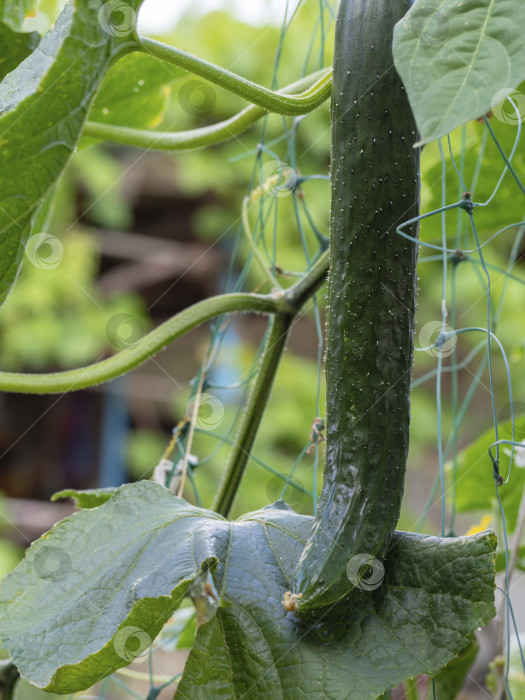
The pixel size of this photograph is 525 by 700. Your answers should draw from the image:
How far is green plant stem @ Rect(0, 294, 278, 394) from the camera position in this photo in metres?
0.70

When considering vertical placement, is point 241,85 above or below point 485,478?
above

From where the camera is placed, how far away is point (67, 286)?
11.3ft

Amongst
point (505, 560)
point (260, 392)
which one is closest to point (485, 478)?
point (505, 560)

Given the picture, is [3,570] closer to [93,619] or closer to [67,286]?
[67,286]

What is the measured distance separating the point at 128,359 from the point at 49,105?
0.27 meters

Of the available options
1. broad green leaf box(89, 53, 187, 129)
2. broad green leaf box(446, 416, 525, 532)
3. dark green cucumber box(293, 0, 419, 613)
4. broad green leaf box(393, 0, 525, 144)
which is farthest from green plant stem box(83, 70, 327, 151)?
broad green leaf box(446, 416, 525, 532)

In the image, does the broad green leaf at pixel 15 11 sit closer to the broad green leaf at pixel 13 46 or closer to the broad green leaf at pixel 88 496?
the broad green leaf at pixel 13 46

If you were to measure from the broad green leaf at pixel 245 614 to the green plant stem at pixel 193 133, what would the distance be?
38 centimetres

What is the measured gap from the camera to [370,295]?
52 centimetres

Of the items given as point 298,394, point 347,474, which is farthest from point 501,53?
point 298,394

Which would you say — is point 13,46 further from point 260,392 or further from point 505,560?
point 505,560

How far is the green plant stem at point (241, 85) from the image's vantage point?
1.83 feet

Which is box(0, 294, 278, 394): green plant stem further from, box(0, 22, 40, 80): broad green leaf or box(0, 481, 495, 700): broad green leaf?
box(0, 22, 40, 80): broad green leaf

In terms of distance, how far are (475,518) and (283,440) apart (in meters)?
1.21
